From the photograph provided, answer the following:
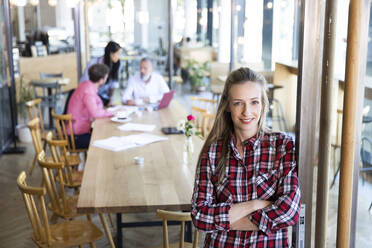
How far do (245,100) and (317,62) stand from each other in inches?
12.8

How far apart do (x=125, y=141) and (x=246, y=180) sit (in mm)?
2135

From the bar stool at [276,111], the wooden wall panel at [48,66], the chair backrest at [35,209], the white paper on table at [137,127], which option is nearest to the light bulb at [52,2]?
the wooden wall panel at [48,66]

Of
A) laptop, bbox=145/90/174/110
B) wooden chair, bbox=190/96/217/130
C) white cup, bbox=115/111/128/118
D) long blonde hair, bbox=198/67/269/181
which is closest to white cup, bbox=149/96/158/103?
laptop, bbox=145/90/174/110

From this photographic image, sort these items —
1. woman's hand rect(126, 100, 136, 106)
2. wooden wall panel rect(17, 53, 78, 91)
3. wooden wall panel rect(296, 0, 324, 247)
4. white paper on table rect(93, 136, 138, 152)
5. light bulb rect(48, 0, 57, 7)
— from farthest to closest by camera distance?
1. light bulb rect(48, 0, 57, 7)
2. wooden wall panel rect(17, 53, 78, 91)
3. woman's hand rect(126, 100, 136, 106)
4. white paper on table rect(93, 136, 138, 152)
5. wooden wall panel rect(296, 0, 324, 247)

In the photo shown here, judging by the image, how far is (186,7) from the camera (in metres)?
8.65

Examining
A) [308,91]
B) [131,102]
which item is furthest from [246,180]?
[131,102]

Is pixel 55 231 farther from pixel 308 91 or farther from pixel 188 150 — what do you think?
pixel 308 91

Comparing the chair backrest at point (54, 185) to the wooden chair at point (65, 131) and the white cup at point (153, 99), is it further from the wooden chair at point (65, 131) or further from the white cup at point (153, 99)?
the white cup at point (153, 99)

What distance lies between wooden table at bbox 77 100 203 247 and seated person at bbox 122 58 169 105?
1.82 meters

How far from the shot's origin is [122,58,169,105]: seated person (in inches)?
231

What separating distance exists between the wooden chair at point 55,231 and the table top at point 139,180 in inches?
11.9

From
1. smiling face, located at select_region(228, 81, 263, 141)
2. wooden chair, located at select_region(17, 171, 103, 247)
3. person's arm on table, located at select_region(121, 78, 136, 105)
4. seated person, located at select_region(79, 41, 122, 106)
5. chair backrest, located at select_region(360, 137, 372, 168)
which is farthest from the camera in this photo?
seated person, located at select_region(79, 41, 122, 106)

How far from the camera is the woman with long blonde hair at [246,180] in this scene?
1888mm

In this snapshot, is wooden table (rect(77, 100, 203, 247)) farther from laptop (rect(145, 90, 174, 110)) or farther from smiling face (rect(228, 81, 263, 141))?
laptop (rect(145, 90, 174, 110))
